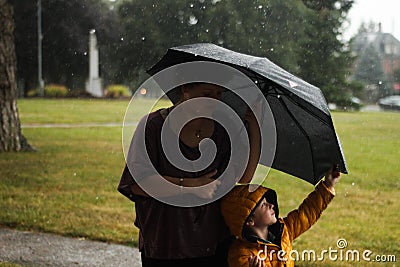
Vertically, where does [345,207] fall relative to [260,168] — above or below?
below

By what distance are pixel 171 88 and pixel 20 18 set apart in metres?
4.67

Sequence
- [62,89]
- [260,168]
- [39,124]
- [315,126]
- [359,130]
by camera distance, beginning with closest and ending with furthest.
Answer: [315,126], [260,168], [359,130], [62,89], [39,124]

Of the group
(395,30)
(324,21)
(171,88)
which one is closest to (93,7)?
(324,21)

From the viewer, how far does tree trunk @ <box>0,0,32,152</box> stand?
22.6 ft

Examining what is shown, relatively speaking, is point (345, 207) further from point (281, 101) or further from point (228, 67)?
point (228, 67)

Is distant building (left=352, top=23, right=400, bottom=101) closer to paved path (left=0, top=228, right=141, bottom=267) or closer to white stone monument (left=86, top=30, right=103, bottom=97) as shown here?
paved path (left=0, top=228, right=141, bottom=267)

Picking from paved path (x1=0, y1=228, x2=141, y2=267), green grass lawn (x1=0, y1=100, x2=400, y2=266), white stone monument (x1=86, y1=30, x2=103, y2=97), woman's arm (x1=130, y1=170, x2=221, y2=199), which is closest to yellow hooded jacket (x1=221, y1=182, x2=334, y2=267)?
woman's arm (x1=130, y1=170, x2=221, y2=199)

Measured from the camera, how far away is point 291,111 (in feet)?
8.34

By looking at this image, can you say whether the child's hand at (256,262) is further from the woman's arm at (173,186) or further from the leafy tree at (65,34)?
the leafy tree at (65,34)

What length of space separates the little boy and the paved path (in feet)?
5.70

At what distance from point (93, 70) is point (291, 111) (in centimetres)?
344

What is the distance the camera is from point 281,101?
2.55 m

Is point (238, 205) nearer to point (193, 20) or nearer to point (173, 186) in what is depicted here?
point (173, 186)

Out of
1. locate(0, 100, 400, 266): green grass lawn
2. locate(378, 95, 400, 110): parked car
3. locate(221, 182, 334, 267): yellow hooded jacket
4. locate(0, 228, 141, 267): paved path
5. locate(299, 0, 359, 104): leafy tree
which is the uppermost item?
locate(299, 0, 359, 104): leafy tree
